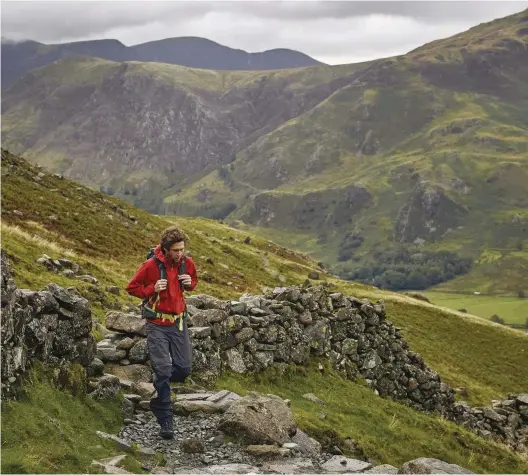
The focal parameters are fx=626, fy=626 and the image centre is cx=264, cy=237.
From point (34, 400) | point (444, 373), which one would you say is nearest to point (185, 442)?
point (34, 400)

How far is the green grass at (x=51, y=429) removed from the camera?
41.7 feet

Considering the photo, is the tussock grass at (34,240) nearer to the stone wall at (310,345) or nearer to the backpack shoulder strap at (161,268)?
the stone wall at (310,345)

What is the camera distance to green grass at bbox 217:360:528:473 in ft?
71.2

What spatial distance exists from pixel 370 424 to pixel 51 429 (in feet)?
45.3

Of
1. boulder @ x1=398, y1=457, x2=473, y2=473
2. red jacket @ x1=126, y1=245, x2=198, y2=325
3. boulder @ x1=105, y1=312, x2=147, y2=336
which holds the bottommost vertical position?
boulder @ x1=398, y1=457, x2=473, y2=473

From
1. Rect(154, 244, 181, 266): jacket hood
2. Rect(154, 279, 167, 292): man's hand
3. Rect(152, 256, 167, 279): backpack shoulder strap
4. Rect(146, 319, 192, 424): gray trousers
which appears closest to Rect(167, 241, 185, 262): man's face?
Rect(154, 244, 181, 266): jacket hood

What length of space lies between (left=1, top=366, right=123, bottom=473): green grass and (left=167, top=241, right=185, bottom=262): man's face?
449cm

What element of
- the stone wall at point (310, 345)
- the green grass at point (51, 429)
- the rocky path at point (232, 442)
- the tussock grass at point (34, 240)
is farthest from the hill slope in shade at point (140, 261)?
the green grass at point (51, 429)

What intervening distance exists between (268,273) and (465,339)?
23.1 m

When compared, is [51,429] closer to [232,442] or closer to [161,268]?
[161,268]

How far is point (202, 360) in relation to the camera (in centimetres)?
2273

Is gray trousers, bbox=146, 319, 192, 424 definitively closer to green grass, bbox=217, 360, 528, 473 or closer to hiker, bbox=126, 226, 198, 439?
hiker, bbox=126, 226, 198, 439

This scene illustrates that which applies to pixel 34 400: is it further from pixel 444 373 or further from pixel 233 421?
Answer: pixel 444 373

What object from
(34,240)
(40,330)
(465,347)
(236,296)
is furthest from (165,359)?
(465,347)
